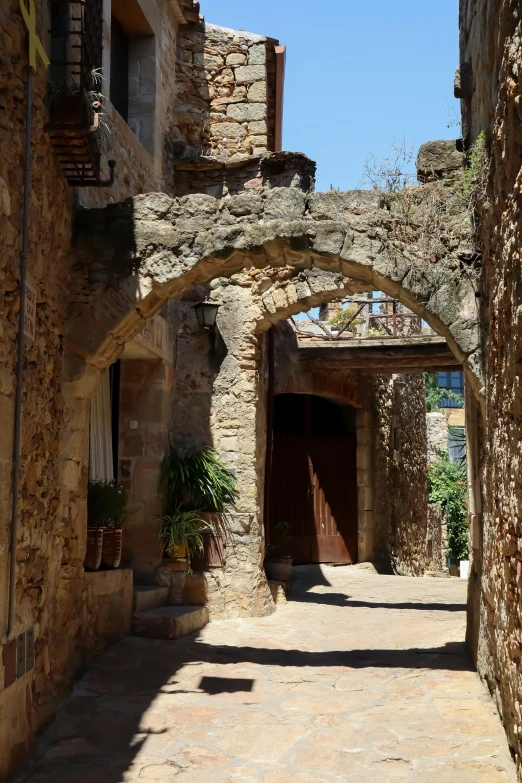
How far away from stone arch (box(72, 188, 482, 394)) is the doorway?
627cm

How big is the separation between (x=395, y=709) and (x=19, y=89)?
3981 millimetres

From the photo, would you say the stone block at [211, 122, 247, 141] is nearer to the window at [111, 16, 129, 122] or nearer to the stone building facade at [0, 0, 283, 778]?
the stone building facade at [0, 0, 283, 778]

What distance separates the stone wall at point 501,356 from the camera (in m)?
3.31

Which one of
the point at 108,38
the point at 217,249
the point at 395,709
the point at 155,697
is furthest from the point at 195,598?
the point at 108,38

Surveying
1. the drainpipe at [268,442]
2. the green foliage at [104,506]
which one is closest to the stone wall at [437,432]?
the drainpipe at [268,442]

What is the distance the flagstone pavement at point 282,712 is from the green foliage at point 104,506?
3.09 ft

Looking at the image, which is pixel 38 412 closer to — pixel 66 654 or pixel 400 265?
pixel 66 654

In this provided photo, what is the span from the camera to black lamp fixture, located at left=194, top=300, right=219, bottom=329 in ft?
25.0

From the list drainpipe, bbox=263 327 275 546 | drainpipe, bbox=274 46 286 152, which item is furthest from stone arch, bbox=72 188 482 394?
drainpipe, bbox=274 46 286 152

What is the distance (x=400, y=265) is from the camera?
5062 mm

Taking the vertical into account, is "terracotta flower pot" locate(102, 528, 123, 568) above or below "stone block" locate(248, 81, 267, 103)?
below

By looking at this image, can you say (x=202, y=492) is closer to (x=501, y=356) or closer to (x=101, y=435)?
(x=101, y=435)

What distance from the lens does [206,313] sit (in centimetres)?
763

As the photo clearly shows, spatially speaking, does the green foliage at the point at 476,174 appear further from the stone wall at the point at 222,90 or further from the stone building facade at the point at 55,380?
the stone wall at the point at 222,90
